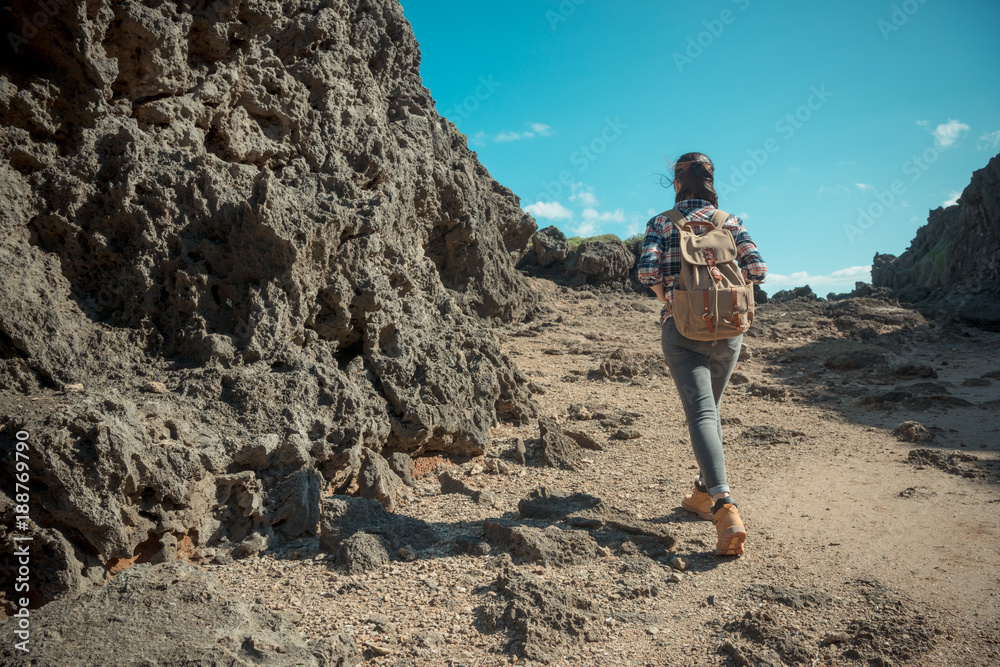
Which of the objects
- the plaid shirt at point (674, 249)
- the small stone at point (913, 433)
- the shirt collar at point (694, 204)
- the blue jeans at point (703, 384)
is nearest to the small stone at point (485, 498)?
the blue jeans at point (703, 384)

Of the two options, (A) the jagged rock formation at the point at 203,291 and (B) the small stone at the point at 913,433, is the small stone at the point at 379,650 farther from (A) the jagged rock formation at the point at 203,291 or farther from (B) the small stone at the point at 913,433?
(B) the small stone at the point at 913,433

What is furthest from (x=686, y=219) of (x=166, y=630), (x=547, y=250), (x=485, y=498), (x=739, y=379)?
(x=547, y=250)

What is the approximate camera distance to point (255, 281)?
3.86 metres

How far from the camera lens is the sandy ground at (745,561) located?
2.34 m

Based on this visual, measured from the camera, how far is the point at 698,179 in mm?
3525

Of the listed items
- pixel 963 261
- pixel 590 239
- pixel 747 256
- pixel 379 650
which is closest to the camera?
pixel 379 650

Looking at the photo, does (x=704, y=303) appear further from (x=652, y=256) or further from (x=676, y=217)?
(x=676, y=217)

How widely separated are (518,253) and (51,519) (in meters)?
14.1

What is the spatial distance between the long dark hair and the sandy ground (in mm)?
1916

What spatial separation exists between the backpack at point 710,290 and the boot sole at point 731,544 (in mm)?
1005

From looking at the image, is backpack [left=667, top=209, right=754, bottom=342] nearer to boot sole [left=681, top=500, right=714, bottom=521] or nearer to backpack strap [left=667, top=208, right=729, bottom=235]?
backpack strap [left=667, top=208, right=729, bottom=235]

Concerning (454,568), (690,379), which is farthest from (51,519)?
(690,379)

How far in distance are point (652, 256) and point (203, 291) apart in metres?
2.66

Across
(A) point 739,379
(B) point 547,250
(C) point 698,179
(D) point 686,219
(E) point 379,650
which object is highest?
(B) point 547,250
